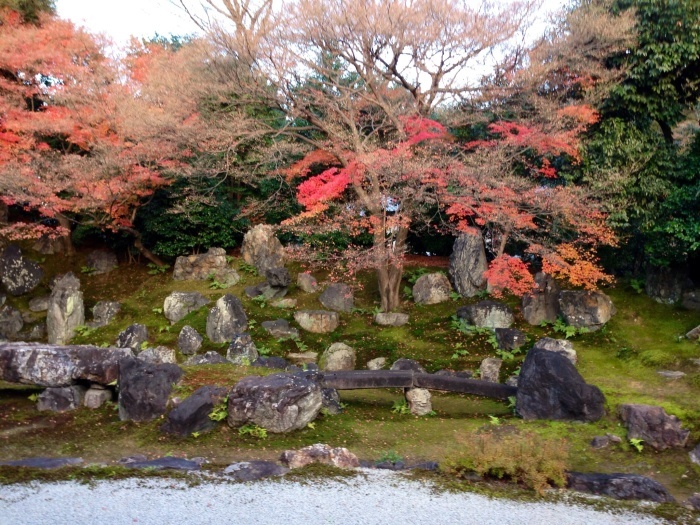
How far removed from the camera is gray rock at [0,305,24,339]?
18.0m

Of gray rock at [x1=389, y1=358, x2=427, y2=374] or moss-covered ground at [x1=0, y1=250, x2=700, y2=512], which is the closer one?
moss-covered ground at [x1=0, y1=250, x2=700, y2=512]

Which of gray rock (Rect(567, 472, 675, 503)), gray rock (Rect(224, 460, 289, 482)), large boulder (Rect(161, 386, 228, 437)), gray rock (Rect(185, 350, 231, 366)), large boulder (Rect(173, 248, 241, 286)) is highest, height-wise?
large boulder (Rect(173, 248, 241, 286))

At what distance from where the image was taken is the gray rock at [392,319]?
15789mm

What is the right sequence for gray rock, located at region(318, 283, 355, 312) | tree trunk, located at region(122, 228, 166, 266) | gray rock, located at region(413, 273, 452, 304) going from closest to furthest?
gray rock, located at region(413, 273, 452, 304), gray rock, located at region(318, 283, 355, 312), tree trunk, located at region(122, 228, 166, 266)

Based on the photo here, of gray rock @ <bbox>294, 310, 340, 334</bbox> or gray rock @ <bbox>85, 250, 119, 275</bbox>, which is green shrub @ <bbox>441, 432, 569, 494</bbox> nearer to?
gray rock @ <bbox>294, 310, 340, 334</bbox>

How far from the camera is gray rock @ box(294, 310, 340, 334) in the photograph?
1602cm

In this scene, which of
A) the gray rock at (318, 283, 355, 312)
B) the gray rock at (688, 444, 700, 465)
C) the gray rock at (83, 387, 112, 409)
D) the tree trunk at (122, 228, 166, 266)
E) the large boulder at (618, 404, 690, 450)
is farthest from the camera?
the tree trunk at (122, 228, 166, 266)

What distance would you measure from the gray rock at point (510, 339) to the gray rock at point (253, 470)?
26.3 ft

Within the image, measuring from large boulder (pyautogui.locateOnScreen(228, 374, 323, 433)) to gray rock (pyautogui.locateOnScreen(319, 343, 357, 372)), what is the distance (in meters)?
5.44

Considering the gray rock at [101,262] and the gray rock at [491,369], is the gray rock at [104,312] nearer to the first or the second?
the gray rock at [101,262]

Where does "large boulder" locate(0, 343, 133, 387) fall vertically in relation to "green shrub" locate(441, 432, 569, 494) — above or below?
above

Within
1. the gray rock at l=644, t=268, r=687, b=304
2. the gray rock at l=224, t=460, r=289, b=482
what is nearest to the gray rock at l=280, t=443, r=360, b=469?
the gray rock at l=224, t=460, r=289, b=482

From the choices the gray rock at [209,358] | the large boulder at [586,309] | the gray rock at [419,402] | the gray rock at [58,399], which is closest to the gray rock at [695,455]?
the gray rock at [419,402]

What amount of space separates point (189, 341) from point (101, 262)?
641 centimetres
